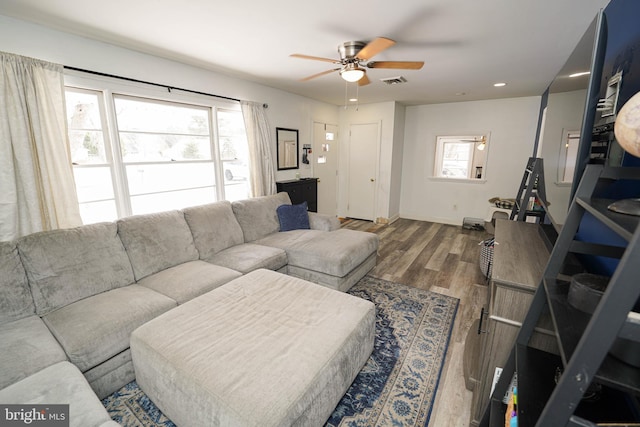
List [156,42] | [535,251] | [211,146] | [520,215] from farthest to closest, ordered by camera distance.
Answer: [211,146], [156,42], [520,215], [535,251]

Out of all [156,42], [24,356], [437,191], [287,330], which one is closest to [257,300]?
[287,330]

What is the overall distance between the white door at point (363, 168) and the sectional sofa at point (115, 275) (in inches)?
107

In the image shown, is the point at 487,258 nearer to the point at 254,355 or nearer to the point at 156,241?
the point at 254,355

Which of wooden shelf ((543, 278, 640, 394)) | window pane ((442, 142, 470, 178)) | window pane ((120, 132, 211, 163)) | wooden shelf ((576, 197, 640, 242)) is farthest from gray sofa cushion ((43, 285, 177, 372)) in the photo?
window pane ((442, 142, 470, 178))

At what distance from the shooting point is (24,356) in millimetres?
1442

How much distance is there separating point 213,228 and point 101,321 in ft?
4.52

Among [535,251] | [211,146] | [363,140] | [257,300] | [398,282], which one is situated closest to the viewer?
[535,251]

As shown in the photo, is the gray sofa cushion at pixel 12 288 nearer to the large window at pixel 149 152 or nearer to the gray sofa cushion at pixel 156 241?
the gray sofa cushion at pixel 156 241

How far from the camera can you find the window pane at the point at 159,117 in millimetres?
2730

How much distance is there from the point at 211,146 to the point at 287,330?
2797mm

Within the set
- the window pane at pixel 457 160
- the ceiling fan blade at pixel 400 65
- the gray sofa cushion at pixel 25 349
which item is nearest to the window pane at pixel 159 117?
the gray sofa cushion at pixel 25 349

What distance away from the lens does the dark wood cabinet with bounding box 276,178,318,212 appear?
440 cm

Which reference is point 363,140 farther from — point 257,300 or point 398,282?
point 257,300

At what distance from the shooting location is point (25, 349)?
1492 millimetres
